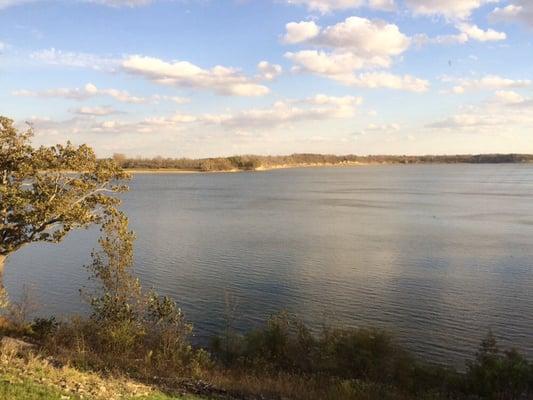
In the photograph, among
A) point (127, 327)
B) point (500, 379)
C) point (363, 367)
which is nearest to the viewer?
point (500, 379)

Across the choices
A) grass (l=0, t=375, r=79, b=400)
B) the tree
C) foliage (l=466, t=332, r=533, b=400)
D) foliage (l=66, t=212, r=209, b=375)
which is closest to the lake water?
foliage (l=66, t=212, r=209, b=375)

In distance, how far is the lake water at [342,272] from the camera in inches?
949

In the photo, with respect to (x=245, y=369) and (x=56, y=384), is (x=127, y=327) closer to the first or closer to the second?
(x=245, y=369)

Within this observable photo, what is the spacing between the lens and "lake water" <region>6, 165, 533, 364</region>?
949 inches

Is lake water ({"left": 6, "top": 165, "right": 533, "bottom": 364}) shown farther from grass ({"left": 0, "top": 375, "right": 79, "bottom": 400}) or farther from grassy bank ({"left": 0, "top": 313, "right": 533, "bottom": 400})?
grass ({"left": 0, "top": 375, "right": 79, "bottom": 400})

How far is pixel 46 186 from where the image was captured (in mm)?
16734

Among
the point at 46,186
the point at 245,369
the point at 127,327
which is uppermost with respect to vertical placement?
the point at 46,186

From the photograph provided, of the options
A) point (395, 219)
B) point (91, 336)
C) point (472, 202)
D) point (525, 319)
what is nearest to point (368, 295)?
point (525, 319)

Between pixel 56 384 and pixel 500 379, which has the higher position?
pixel 56 384

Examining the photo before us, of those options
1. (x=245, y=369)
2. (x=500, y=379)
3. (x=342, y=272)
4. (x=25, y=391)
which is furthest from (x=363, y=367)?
(x=342, y=272)

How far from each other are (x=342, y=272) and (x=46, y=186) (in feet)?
67.7

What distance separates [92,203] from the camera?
61.1ft

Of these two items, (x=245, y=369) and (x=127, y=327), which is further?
(x=127, y=327)

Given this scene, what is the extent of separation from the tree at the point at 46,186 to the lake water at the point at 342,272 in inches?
319
